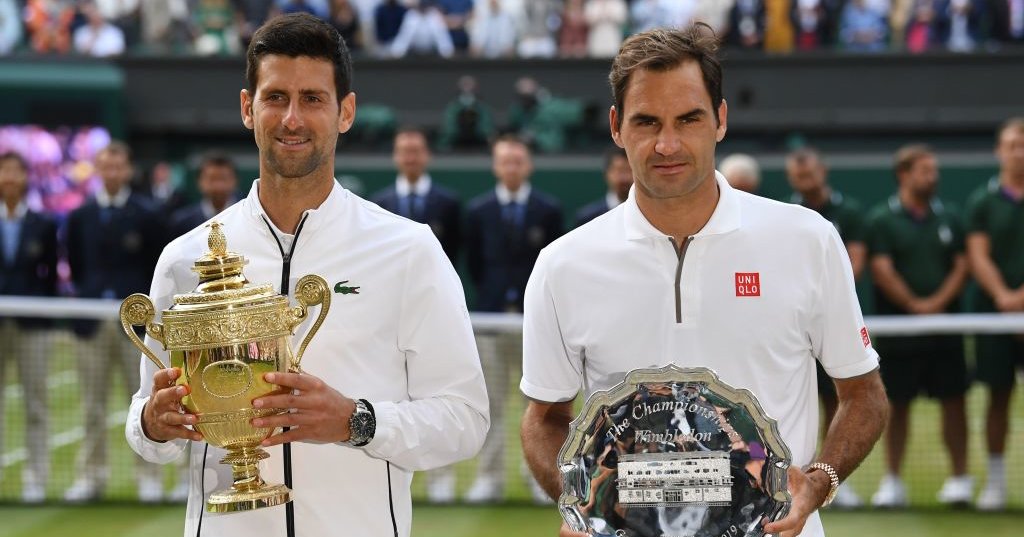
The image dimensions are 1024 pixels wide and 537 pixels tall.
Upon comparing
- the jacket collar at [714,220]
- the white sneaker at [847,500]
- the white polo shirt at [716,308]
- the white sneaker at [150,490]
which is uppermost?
the jacket collar at [714,220]

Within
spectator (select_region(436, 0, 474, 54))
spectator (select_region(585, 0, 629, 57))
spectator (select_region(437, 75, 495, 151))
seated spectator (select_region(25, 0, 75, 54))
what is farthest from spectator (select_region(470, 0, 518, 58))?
seated spectator (select_region(25, 0, 75, 54))

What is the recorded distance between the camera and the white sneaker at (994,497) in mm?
7359

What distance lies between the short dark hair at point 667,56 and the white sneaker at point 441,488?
4947 mm

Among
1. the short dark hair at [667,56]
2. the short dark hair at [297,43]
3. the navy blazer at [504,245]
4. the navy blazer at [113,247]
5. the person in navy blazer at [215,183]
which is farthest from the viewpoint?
the navy blazer at [504,245]

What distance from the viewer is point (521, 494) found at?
7781mm

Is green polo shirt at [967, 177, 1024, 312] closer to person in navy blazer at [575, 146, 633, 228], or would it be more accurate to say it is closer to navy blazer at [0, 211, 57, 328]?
person in navy blazer at [575, 146, 633, 228]

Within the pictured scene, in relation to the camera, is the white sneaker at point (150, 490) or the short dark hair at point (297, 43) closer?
the short dark hair at point (297, 43)

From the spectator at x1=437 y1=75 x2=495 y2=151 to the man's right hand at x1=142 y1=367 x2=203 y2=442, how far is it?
12636mm

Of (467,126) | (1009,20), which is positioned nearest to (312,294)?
(467,126)

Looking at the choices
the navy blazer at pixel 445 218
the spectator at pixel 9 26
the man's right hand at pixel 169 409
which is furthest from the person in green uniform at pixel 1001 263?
the spectator at pixel 9 26

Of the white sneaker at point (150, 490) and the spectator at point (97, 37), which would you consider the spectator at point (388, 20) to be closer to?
the spectator at point (97, 37)

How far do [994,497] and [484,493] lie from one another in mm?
2515

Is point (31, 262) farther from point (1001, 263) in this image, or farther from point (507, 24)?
point (507, 24)

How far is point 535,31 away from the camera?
1716 cm
